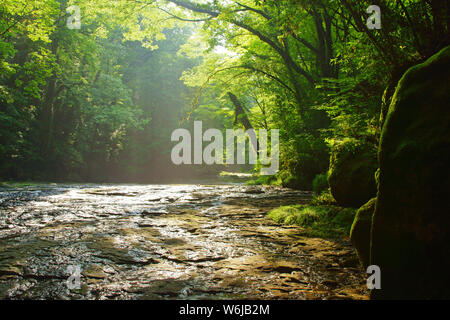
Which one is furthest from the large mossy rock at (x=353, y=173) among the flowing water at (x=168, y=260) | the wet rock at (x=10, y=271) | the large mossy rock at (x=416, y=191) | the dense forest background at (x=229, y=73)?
the wet rock at (x=10, y=271)

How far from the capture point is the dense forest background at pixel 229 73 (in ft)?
12.2

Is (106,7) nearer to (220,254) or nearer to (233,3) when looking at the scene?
(233,3)

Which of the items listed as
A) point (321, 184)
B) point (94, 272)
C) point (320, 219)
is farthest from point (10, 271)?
point (321, 184)

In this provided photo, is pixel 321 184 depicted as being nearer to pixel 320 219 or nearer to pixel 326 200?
pixel 326 200

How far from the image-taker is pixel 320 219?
4.80 m

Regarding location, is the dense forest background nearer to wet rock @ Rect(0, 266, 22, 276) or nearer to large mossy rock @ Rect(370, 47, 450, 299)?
large mossy rock @ Rect(370, 47, 450, 299)

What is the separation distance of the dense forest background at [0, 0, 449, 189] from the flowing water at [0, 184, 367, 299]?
6.32 ft

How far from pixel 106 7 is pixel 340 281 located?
40.5 ft

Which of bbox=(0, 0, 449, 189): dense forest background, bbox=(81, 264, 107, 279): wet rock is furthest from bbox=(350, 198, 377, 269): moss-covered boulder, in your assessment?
bbox=(81, 264, 107, 279): wet rock

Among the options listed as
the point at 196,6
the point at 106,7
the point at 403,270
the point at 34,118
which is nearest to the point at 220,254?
the point at 403,270

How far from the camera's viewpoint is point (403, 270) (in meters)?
1.93
